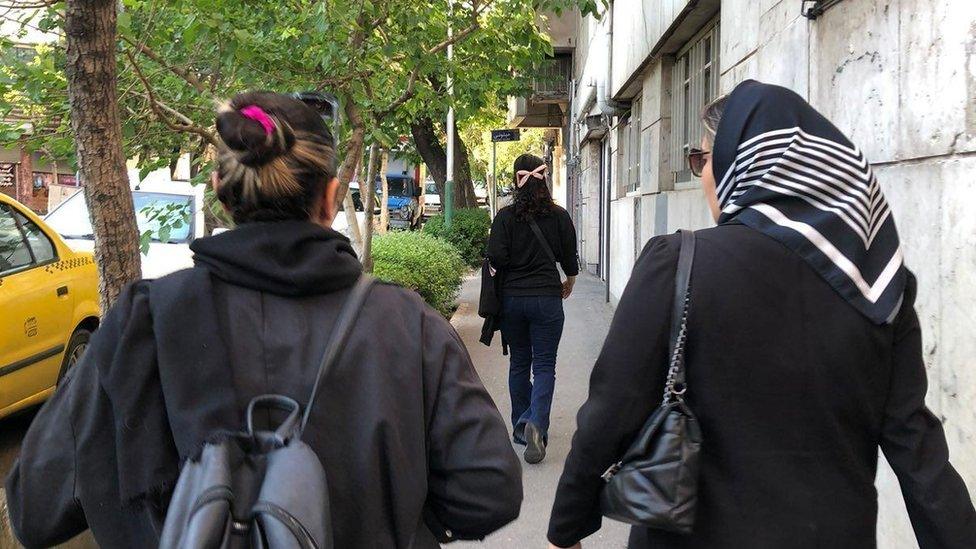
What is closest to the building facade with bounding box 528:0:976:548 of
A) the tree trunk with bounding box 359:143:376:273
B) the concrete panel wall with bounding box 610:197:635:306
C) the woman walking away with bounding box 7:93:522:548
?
the woman walking away with bounding box 7:93:522:548

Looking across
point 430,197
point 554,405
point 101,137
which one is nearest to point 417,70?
point 554,405

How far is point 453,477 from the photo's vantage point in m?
1.68

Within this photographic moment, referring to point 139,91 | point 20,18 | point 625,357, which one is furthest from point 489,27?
point 625,357

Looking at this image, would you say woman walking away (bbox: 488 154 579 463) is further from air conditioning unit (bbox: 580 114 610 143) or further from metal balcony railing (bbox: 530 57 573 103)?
metal balcony railing (bbox: 530 57 573 103)

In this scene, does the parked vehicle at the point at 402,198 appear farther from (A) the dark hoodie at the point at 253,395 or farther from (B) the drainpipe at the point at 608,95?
(A) the dark hoodie at the point at 253,395

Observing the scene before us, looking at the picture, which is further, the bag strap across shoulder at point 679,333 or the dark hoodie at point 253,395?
the bag strap across shoulder at point 679,333

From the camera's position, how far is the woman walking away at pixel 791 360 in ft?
5.92

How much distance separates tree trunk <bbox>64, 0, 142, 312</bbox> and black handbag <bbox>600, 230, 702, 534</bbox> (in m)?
2.38

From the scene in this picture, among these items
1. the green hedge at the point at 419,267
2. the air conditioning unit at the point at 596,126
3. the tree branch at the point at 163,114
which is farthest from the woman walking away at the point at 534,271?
the air conditioning unit at the point at 596,126

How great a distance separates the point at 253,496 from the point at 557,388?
6657 millimetres

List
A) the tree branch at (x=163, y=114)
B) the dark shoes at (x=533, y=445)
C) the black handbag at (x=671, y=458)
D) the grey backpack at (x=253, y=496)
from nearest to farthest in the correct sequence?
1. the grey backpack at (x=253, y=496)
2. the black handbag at (x=671, y=458)
3. the tree branch at (x=163, y=114)
4. the dark shoes at (x=533, y=445)

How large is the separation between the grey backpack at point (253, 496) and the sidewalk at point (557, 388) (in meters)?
3.09

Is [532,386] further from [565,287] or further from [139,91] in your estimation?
[139,91]

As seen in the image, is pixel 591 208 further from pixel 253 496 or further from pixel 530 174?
pixel 253 496
